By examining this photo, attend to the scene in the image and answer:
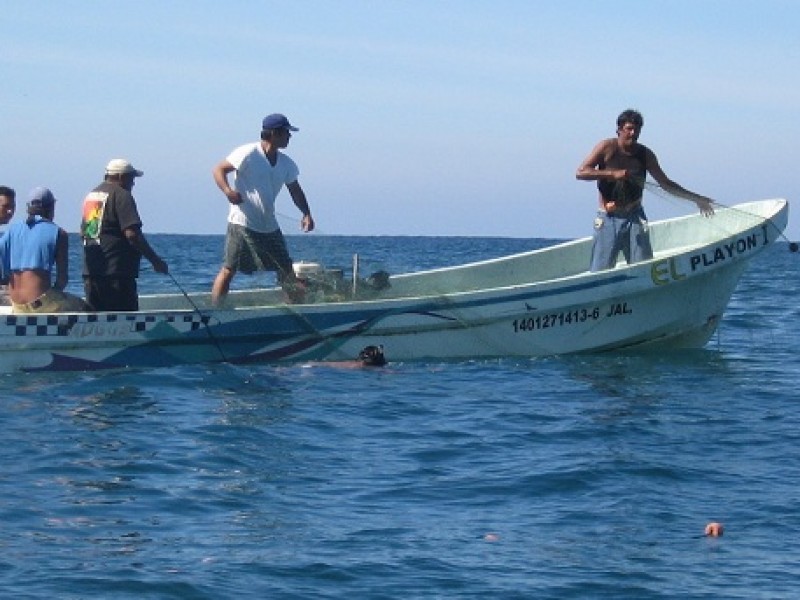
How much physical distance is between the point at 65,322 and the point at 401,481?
4.25m

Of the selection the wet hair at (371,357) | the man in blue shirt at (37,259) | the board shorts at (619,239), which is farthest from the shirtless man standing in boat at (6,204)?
the board shorts at (619,239)

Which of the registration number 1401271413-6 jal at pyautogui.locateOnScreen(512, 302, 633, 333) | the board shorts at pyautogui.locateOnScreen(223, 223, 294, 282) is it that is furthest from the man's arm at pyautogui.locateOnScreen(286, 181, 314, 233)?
the registration number 1401271413-6 jal at pyautogui.locateOnScreen(512, 302, 633, 333)

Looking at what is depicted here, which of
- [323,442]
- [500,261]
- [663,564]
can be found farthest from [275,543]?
[500,261]

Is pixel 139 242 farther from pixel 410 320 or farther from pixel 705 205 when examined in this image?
pixel 705 205

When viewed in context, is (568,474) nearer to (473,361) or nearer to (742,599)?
(742,599)

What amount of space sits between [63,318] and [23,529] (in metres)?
4.74

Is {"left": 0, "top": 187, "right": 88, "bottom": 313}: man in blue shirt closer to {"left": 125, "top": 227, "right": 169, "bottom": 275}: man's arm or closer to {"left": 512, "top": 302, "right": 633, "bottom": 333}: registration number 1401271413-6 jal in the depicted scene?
{"left": 125, "top": 227, "right": 169, "bottom": 275}: man's arm

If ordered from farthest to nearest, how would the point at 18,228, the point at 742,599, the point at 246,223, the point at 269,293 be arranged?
the point at 269,293
the point at 246,223
the point at 18,228
the point at 742,599

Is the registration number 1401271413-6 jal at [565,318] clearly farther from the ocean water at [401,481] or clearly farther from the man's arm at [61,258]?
the man's arm at [61,258]

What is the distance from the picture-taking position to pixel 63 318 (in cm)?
1252

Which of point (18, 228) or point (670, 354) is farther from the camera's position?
point (670, 354)

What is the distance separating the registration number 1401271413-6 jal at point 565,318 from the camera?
13938 mm

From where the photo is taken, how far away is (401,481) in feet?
30.2

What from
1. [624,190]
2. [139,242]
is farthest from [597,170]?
[139,242]
